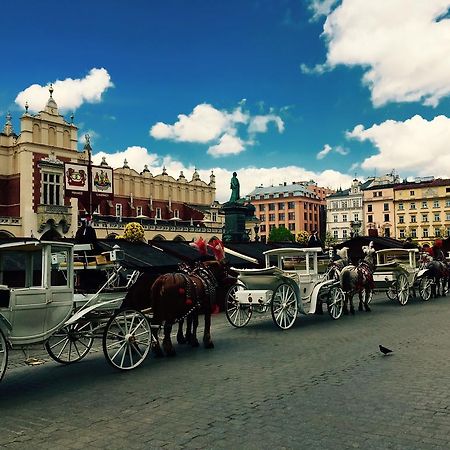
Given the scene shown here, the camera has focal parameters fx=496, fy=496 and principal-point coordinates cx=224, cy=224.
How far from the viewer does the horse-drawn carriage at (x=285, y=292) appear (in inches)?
488

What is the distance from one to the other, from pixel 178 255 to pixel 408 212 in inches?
3224

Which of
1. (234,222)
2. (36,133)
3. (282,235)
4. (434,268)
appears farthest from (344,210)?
(434,268)

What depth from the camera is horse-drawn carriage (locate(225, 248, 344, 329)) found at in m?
12.4

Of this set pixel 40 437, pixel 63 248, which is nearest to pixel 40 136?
pixel 63 248

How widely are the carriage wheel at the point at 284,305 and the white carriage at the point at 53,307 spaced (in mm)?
4151

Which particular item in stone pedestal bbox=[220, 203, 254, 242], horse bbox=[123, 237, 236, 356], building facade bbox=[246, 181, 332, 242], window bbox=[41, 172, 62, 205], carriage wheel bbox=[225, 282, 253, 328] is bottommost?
carriage wheel bbox=[225, 282, 253, 328]

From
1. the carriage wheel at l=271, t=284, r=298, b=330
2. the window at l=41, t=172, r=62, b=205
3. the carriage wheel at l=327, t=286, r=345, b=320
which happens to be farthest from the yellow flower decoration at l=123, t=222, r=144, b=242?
the window at l=41, t=172, r=62, b=205

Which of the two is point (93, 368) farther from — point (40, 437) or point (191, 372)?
point (40, 437)

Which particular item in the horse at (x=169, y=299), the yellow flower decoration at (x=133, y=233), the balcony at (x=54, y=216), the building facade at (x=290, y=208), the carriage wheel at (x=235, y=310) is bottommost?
the carriage wheel at (x=235, y=310)

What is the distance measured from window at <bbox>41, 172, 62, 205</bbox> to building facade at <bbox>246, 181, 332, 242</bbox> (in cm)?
6935

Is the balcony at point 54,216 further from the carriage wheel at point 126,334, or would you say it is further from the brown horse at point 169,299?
the carriage wheel at point 126,334

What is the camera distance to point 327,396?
6547 millimetres

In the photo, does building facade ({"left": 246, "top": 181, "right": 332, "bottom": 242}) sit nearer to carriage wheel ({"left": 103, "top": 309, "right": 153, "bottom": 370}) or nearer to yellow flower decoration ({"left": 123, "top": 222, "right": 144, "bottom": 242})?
yellow flower decoration ({"left": 123, "top": 222, "right": 144, "bottom": 242})

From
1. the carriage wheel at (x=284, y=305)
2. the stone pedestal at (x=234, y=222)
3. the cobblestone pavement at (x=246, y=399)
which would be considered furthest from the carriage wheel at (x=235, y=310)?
the stone pedestal at (x=234, y=222)
